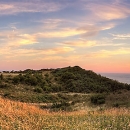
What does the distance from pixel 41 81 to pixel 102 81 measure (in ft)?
42.5

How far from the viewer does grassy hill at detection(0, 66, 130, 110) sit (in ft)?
122

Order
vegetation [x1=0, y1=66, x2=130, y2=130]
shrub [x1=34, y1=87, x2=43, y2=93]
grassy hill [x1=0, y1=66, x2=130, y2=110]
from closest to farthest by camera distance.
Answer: vegetation [x1=0, y1=66, x2=130, y2=130] < grassy hill [x1=0, y1=66, x2=130, y2=110] < shrub [x1=34, y1=87, x2=43, y2=93]

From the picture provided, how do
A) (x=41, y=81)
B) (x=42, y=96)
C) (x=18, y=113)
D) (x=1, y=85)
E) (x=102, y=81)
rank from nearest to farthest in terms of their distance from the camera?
(x=18, y=113) → (x=42, y=96) → (x=1, y=85) → (x=41, y=81) → (x=102, y=81)

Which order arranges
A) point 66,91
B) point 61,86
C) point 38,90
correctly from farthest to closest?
point 61,86
point 66,91
point 38,90

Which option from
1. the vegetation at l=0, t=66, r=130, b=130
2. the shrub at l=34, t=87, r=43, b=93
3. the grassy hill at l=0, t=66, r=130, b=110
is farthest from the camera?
the shrub at l=34, t=87, r=43, b=93

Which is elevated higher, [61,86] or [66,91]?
[61,86]

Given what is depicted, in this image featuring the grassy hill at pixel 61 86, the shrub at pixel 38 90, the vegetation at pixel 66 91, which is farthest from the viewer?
the shrub at pixel 38 90

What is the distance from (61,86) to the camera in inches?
1949


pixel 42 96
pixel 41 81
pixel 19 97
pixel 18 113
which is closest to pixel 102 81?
pixel 41 81

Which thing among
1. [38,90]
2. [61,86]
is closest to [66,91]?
[61,86]

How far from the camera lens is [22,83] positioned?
4588 cm

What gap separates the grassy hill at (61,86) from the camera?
37241mm

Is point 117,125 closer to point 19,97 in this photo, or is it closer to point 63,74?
point 19,97

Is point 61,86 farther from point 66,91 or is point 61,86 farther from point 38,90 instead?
point 38,90
